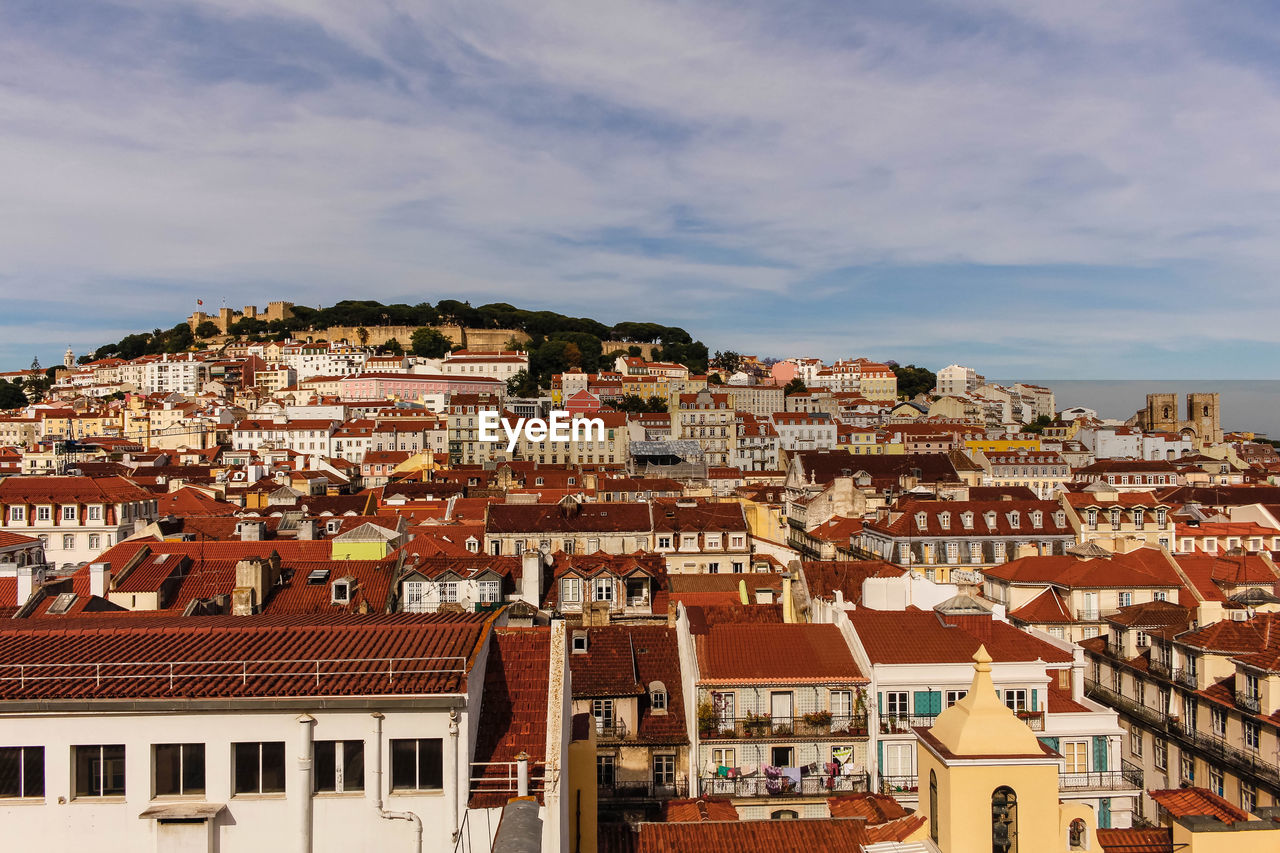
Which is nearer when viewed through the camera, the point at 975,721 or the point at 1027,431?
the point at 975,721

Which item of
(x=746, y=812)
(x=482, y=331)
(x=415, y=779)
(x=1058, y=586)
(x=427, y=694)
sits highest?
(x=482, y=331)

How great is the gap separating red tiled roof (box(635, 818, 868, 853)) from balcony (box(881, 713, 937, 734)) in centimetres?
597

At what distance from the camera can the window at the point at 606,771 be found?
68.3ft

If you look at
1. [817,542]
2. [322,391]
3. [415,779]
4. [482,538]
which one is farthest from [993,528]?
[322,391]

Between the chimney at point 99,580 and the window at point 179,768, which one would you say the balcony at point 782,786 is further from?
the chimney at point 99,580

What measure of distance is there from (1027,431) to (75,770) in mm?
154630

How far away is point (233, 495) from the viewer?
72125 mm

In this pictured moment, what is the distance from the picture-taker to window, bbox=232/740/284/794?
8.90 m

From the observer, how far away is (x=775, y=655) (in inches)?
856

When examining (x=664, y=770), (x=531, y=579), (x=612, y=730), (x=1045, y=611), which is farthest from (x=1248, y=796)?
(x=531, y=579)

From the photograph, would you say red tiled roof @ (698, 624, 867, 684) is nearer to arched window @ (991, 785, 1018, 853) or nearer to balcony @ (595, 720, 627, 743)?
balcony @ (595, 720, 627, 743)

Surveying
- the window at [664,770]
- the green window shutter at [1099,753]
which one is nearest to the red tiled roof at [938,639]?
the green window shutter at [1099,753]

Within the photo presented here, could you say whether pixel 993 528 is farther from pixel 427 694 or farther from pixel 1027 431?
pixel 1027 431

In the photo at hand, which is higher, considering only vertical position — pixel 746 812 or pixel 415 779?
pixel 415 779
